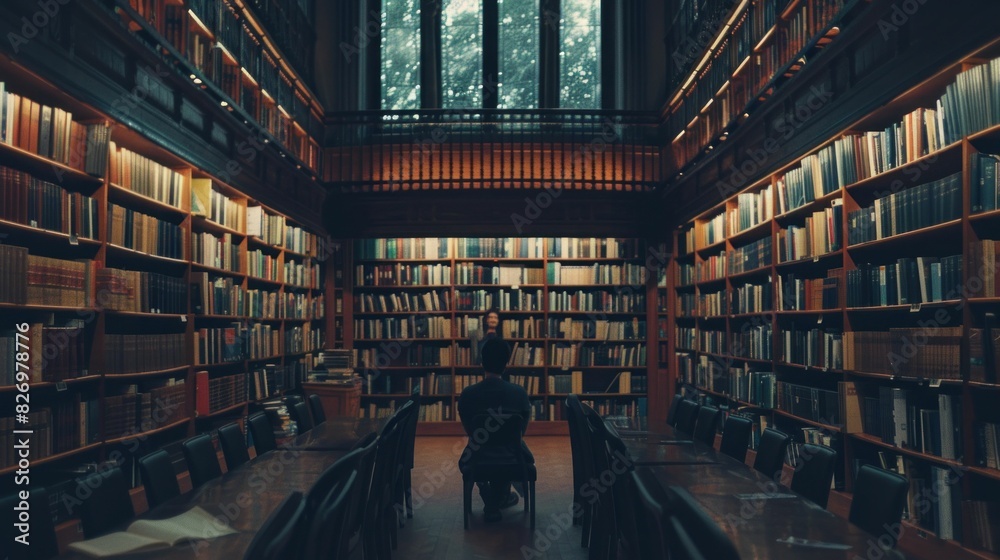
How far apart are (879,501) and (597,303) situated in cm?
697

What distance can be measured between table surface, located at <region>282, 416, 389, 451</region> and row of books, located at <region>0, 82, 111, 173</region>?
198 cm

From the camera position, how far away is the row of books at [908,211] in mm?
3697

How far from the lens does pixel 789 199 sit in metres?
5.66

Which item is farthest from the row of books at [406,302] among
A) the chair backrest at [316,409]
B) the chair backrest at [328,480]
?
the chair backrest at [328,480]

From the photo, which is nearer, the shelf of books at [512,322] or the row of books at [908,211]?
the row of books at [908,211]

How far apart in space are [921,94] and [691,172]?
3.59 meters

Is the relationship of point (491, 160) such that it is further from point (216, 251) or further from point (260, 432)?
point (260, 432)

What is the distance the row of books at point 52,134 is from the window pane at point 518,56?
6.90 meters

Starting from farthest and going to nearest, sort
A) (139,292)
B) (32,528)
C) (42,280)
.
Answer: (139,292), (42,280), (32,528)

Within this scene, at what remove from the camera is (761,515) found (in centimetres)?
263

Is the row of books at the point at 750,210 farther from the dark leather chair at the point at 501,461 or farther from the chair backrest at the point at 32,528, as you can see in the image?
the chair backrest at the point at 32,528

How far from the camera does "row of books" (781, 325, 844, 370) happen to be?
4.95 metres

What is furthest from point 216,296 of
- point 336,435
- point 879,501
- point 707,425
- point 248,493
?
point 879,501

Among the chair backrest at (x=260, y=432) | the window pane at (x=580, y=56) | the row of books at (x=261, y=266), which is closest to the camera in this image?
the chair backrest at (x=260, y=432)
